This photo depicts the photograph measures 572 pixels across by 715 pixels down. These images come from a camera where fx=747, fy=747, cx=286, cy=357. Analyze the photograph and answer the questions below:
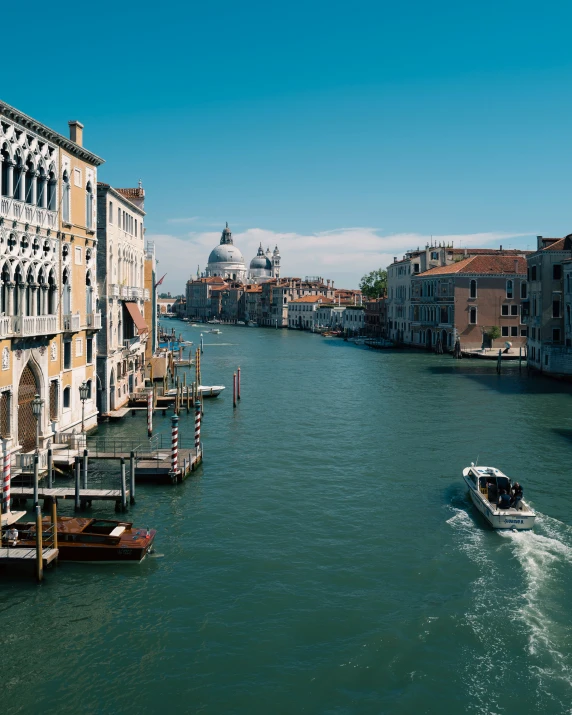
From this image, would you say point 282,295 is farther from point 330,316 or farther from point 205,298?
point 205,298

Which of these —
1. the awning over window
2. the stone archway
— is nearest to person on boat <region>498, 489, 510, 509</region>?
the stone archway

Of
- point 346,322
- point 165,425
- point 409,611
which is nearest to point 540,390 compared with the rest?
point 165,425

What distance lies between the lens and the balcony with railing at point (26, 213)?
65.5 ft

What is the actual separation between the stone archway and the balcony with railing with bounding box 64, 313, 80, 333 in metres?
2.75

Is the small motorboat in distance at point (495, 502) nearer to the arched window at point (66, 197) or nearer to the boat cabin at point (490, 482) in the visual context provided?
the boat cabin at point (490, 482)

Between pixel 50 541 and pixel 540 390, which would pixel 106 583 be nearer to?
pixel 50 541

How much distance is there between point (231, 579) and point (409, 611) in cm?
364

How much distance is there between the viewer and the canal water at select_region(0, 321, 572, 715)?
37.0 feet

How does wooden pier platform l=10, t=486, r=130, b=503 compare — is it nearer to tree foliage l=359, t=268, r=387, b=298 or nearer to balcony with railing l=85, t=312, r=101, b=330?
balcony with railing l=85, t=312, r=101, b=330

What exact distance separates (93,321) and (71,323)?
96.3 inches

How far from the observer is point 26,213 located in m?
21.4

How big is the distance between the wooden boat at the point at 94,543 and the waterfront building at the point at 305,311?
11702 centimetres

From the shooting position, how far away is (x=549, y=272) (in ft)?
161

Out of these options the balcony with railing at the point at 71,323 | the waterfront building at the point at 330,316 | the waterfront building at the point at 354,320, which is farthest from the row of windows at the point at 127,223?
the waterfront building at the point at 330,316
